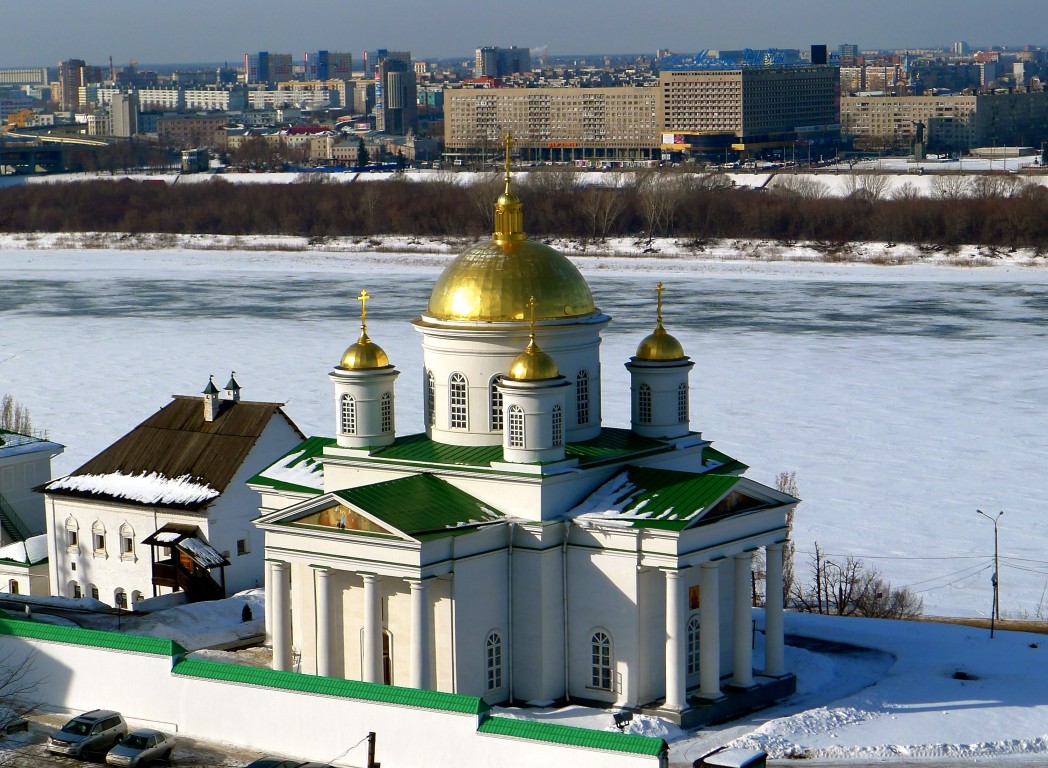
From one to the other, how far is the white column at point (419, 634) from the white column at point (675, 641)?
2.88 m

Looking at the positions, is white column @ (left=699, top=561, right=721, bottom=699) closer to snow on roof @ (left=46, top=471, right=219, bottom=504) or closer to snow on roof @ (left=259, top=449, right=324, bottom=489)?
A: snow on roof @ (left=259, top=449, right=324, bottom=489)

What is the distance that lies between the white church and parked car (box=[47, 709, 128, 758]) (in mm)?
3290

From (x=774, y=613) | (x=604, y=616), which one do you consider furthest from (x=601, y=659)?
(x=774, y=613)

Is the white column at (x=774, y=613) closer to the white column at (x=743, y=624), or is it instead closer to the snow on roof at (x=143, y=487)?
the white column at (x=743, y=624)

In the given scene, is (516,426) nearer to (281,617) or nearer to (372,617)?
(372,617)

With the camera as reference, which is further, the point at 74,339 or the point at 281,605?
the point at 74,339

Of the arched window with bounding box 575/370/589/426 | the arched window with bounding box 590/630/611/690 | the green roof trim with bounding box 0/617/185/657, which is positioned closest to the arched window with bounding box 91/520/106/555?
the green roof trim with bounding box 0/617/185/657

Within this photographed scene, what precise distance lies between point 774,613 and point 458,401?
4916 mm

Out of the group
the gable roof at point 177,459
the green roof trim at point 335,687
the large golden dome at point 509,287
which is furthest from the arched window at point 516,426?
the gable roof at point 177,459

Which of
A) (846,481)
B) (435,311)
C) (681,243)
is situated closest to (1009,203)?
(681,243)

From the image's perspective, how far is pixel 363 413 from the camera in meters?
26.1

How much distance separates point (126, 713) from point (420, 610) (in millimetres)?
3575

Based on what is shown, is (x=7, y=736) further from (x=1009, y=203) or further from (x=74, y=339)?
(x=1009, y=203)

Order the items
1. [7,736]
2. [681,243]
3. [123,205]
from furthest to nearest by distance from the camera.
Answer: [123,205], [681,243], [7,736]
